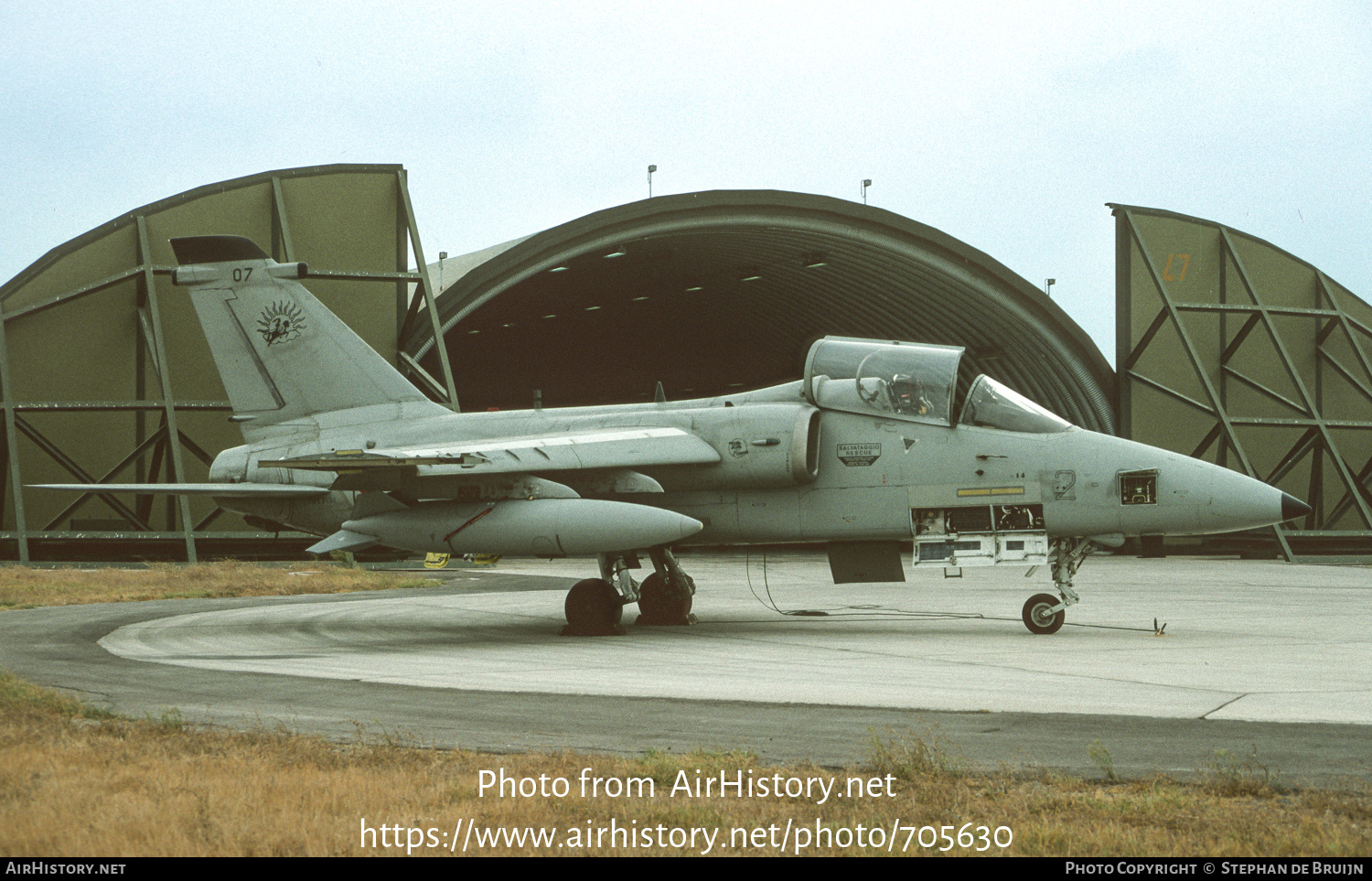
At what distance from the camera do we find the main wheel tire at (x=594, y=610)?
14008 millimetres

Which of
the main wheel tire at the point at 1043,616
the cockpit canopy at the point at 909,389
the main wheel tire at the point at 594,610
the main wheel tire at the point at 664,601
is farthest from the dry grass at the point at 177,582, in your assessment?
the main wheel tire at the point at 1043,616

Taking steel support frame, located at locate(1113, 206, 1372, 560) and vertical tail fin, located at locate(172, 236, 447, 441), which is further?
steel support frame, located at locate(1113, 206, 1372, 560)

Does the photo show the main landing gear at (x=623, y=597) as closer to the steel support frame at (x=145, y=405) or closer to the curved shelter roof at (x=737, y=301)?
the steel support frame at (x=145, y=405)

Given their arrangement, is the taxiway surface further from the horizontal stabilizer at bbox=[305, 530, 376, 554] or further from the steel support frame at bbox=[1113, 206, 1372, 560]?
the steel support frame at bbox=[1113, 206, 1372, 560]

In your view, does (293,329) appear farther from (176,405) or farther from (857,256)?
(857,256)

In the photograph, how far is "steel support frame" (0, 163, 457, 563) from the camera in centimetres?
2934

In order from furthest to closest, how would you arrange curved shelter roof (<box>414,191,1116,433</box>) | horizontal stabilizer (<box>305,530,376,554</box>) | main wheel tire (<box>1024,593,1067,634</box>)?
curved shelter roof (<box>414,191,1116,433</box>), horizontal stabilizer (<box>305,530,376,554</box>), main wheel tire (<box>1024,593,1067,634</box>)

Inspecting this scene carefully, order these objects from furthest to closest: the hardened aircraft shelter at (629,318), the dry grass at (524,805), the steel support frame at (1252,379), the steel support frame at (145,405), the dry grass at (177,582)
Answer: the steel support frame at (1252,379)
the hardened aircraft shelter at (629,318)
the steel support frame at (145,405)
the dry grass at (177,582)
the dry grass at (524,805)

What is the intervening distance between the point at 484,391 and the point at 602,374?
6288 mm

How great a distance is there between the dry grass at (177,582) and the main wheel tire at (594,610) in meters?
9.52

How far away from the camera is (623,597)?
14.5 m

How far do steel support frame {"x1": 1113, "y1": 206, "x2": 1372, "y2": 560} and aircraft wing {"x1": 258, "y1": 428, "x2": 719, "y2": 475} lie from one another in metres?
26.0

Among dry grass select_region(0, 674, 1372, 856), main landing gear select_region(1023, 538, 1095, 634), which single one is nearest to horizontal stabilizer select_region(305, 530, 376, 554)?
dry grass select_region(0, 674, 1372, 856)
